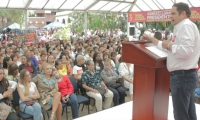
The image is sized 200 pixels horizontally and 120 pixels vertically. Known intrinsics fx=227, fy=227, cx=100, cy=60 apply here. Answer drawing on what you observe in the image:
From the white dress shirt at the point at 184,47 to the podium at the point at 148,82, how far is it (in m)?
0.13

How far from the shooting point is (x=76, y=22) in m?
30.5

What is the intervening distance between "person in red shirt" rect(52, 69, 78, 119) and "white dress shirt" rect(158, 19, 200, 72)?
243 centimetres

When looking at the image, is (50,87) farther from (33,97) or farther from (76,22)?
(76,22)

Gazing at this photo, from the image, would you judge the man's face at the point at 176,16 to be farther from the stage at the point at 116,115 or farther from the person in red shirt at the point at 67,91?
the person in red shirt at the point at 67,91

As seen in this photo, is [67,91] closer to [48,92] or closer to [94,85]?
[48,92]

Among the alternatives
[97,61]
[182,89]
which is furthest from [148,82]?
[97,61]

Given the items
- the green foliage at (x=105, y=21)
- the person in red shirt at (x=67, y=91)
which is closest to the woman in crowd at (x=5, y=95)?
the person in red shirt at (x=67, y=91)

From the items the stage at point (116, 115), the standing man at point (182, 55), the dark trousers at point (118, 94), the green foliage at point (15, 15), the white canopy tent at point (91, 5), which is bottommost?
the dark trousers at point (118, 94)

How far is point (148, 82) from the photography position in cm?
217

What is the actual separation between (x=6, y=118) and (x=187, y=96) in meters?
2.56

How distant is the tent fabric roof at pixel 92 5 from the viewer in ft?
34.9

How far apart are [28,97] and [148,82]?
2273 millimetres

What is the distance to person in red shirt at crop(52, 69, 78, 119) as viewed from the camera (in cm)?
411

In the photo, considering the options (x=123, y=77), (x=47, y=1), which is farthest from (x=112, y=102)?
(x=47, y=1)
